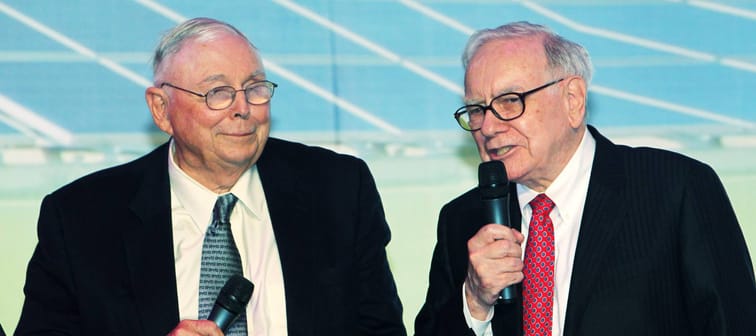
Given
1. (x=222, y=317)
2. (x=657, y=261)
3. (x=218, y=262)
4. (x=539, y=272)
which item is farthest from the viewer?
(x=218, y=262)

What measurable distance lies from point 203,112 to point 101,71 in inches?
35.2

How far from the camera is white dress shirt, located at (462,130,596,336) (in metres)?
2.85

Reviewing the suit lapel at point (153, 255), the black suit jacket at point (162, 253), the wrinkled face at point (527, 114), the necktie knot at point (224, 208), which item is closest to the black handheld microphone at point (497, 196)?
the wrinkled face at point (527, 114)

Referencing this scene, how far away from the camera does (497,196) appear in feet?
8.53

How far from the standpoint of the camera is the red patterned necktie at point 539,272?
2828 mm

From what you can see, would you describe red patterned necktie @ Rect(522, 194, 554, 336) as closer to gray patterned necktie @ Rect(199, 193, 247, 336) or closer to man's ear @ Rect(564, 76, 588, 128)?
man's ear @ Rect(564, 76, 588, 128)

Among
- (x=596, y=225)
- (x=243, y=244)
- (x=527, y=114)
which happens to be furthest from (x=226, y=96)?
(x=596, y=225)

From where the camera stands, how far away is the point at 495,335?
115 inches

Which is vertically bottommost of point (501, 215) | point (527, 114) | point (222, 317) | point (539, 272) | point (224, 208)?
point (222, 317)

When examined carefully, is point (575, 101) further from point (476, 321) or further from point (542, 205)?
point (476, 321)

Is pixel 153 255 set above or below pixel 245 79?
below

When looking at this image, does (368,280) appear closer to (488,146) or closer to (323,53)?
(488,146)

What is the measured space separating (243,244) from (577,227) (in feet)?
3.20

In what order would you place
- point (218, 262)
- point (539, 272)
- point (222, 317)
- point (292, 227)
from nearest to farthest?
1. point (222, 317)
2. point (539, 272)
3. point (218, 262)
4. point (292, 227)
